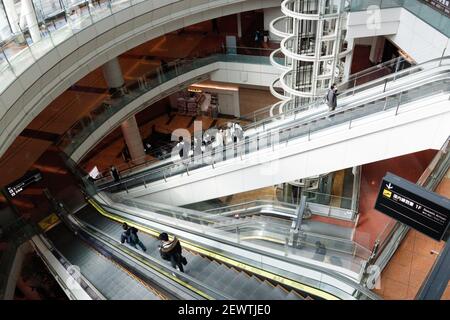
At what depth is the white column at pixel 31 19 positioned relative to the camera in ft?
→ 31.9

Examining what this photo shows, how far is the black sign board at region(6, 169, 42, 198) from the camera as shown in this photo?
1008 centimetres

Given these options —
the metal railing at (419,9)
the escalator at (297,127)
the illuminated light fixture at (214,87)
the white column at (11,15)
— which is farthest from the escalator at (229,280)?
the illuminated light fixture at (214,87)

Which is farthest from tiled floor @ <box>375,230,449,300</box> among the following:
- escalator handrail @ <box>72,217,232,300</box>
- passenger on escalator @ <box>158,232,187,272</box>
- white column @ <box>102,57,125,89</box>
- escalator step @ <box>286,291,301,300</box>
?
white column @ <box>102,57,125,89</box>

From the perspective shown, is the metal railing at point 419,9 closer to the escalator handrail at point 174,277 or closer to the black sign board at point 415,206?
the black sign board at point 415,206

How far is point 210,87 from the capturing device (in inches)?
800

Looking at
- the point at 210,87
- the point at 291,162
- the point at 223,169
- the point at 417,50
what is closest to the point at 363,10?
the point at 417,50

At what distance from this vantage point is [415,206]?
597 cm

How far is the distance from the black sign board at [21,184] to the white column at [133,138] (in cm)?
639

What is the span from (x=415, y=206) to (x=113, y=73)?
506 inches

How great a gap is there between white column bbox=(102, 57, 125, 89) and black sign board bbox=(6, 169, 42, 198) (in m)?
6.21

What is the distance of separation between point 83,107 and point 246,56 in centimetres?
754

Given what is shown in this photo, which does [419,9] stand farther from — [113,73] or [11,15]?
[113,73]

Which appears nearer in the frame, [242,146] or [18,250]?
[18,250]

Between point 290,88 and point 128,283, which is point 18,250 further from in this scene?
point 290,88
